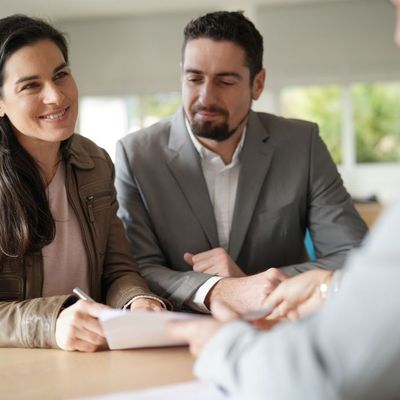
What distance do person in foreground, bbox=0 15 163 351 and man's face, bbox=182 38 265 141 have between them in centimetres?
44

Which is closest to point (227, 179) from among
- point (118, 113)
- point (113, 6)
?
point (113, 6)

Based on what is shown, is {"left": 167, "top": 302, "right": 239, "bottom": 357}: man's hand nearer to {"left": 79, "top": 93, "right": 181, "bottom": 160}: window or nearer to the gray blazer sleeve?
the gray blazer sleeve

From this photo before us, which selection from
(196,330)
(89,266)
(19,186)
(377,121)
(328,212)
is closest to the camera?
(196,330)

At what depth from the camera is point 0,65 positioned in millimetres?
1610

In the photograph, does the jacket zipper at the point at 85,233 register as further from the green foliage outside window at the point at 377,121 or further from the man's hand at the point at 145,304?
the green foliage outside window at the point at 377,121

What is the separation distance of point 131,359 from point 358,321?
717 millimetres

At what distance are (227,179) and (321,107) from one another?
281 inches

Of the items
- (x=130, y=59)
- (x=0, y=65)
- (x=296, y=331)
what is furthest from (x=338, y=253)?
(x=130, y=59)

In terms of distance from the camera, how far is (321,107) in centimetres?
894

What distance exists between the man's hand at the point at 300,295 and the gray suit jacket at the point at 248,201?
69 cm

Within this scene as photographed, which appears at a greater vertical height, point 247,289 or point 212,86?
point 212,86

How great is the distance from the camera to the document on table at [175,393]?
0.96 meters

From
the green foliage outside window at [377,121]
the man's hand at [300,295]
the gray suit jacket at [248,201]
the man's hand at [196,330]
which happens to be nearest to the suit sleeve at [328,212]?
the gray suit jacket at [248,201]

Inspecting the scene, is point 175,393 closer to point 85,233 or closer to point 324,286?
point 324,286
